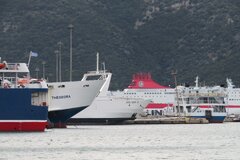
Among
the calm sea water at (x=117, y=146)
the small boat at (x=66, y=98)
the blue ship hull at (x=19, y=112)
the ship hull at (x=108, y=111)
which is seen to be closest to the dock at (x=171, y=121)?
the ship hull at (x=108, y=111)

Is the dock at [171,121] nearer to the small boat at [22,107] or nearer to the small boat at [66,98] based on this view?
the small boat at [66,98]

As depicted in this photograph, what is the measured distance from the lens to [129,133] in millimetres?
136875

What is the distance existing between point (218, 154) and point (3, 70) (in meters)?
37.4

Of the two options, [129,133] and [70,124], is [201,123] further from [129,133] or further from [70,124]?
[129,133]

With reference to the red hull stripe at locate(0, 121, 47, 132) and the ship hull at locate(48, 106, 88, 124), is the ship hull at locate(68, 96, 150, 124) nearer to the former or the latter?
the ship hull at locate(48, 106, 88, 124)

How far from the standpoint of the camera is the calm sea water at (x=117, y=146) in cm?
9644

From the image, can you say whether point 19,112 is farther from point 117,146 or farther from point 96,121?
point 96,121

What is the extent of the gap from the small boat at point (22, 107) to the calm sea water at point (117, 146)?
181 centimetres

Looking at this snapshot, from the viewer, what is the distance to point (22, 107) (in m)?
126

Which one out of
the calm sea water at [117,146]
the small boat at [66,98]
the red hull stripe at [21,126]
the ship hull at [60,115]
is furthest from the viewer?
the ship hull at [60,115]

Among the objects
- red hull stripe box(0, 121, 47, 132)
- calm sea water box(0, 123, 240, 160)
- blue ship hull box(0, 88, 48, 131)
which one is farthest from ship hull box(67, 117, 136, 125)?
blue ship hull box(0, 88, 48, 131)

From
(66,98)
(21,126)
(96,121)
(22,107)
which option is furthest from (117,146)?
(96,121)

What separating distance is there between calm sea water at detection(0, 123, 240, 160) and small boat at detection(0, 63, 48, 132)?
1811 mm

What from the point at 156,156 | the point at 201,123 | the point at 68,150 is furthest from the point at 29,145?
the point at 201,123
